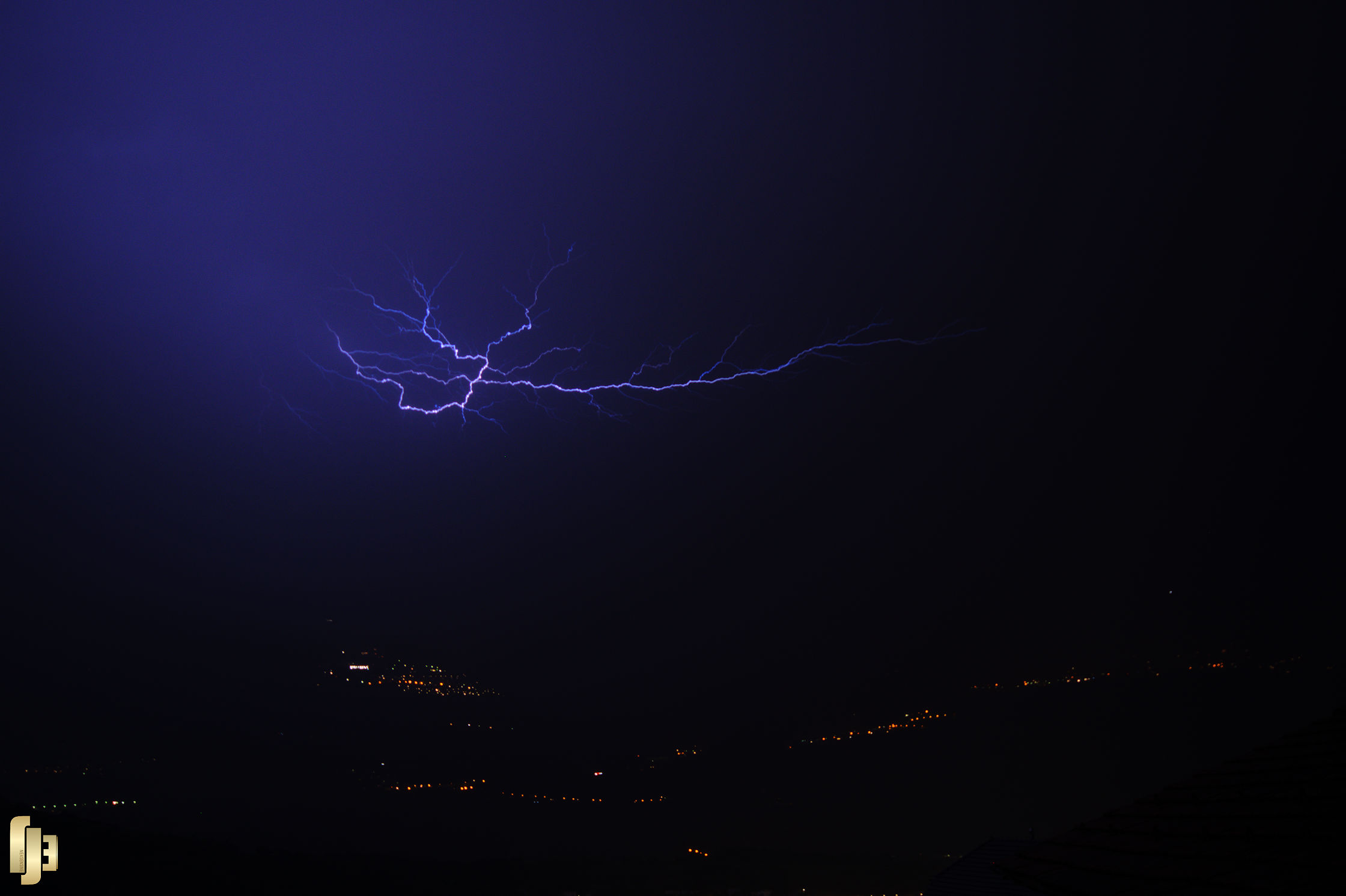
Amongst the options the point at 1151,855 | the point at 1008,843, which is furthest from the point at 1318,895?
the point at 1008,843

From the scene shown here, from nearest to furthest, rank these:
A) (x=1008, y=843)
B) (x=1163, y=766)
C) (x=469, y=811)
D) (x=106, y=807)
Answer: (x=1008, y=843)
(x=1163, y=766)
(x=106, y=807)
(x=469, y=811)

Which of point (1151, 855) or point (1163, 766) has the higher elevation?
point (1151, 855)

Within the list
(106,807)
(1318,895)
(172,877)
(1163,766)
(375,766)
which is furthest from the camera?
(375,766)

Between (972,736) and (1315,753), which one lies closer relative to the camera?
(1315,753)

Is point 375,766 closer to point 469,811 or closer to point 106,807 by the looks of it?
point 469,811

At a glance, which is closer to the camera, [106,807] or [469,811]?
[106,807]

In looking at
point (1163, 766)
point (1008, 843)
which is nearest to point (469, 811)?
point (1008, 843)

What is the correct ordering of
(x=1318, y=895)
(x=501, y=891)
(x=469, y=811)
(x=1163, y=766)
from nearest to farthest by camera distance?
Answer: 1. (x=1318, y=895)
2. (x=501, y=891)
3. (x=1163, y=766)
4. (x=469, y=811)

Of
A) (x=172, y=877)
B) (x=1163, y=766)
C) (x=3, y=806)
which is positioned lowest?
(x=1163, y=766)

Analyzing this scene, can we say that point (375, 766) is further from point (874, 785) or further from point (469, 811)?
point (874, 785)
